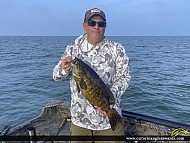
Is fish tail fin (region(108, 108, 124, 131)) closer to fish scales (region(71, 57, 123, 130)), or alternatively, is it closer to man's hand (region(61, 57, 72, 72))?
fish scales (region(71, 57, 123, 130))

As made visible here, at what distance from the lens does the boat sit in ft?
17.4

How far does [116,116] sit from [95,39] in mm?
1296

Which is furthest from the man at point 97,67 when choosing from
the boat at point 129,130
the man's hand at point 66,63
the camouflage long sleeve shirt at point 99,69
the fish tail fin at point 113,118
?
the boat at point 129,130

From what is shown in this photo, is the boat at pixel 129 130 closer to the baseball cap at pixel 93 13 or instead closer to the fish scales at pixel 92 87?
the fish scales at pixel 92 87

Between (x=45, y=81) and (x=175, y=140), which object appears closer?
(x=175, y=140)

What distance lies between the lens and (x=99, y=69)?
3.92m

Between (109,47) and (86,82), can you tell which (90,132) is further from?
(109,47)

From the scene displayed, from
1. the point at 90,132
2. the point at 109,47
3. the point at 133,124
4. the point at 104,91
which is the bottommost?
the point at 133,124

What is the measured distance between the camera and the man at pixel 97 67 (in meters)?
3.80

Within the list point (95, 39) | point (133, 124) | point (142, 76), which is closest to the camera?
point (95, 39)

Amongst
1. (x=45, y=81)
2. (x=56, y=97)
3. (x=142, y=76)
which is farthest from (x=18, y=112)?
(x=142, y=76)

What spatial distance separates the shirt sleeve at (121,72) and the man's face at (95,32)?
35 cm

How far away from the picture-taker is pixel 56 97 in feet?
49.3

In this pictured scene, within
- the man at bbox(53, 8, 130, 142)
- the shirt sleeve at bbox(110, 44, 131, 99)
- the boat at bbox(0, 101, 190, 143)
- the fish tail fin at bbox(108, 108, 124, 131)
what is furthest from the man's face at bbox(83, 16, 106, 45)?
the boat at bbox(0, 101, 190, 143)
